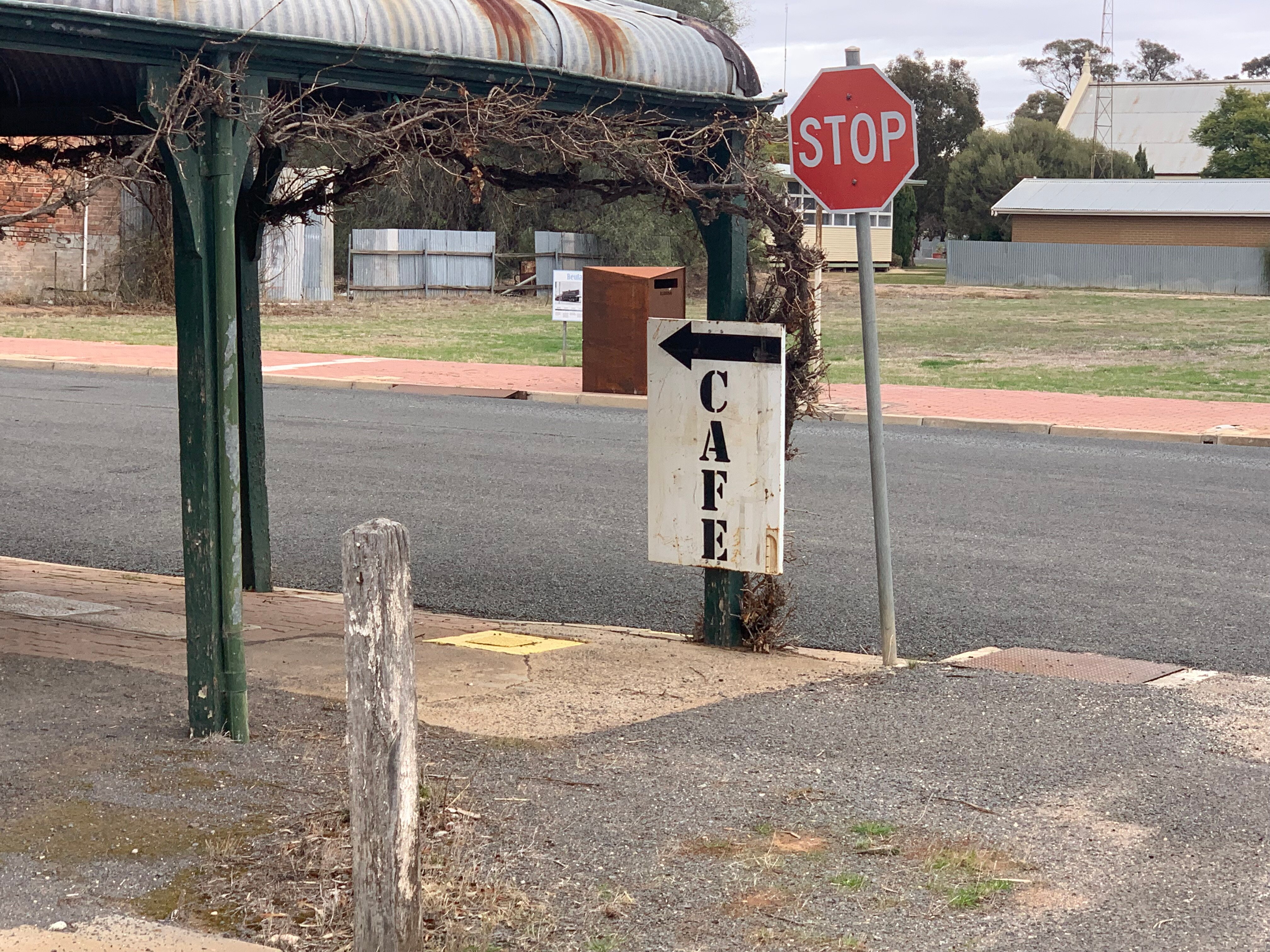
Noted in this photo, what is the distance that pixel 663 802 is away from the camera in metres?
4.74

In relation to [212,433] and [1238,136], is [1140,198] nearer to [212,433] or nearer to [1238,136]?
[1238,136]

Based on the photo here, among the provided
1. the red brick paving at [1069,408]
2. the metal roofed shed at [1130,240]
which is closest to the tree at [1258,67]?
the metal roofed shed at [1130,240]

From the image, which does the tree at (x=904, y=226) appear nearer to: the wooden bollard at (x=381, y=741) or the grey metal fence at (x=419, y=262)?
the grey metal fence at (x=419, y=262)

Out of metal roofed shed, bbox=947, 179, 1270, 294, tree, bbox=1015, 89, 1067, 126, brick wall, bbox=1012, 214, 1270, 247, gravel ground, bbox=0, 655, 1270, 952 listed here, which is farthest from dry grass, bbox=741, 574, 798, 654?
tree, bbox=1015, 89, 1067, 126

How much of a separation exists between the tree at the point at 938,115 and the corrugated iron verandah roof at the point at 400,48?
259ft

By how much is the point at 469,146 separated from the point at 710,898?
2.93m

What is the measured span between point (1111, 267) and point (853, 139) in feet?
159

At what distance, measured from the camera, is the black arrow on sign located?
6.48 metres

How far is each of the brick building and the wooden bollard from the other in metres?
52.5

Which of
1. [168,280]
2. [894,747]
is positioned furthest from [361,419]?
[168,280]

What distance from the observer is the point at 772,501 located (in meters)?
6.57

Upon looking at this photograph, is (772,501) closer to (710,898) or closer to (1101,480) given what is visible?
(710,898)

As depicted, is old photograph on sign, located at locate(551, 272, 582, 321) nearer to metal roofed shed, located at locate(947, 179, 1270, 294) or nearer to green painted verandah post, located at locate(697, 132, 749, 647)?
green painted verandah post, located at locate(697, 132, 749, 647)

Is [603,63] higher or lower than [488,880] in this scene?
higher
